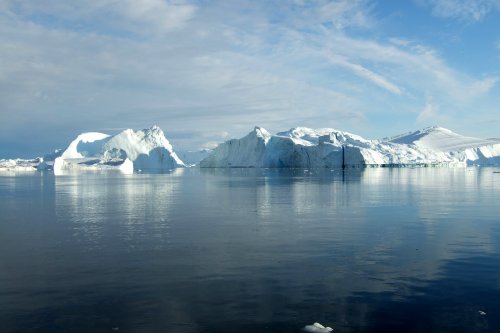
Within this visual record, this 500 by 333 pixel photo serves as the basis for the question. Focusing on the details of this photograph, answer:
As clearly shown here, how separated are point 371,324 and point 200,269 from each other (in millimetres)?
4626

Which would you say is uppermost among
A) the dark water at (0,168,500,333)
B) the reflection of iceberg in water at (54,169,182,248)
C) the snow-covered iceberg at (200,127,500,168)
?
the snow-covered iceberg at (200,127,500,168)

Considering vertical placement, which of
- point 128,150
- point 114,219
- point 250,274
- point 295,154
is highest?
point 128,150

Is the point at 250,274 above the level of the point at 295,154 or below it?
below

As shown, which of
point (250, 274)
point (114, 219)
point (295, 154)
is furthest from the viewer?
point (295, 154)

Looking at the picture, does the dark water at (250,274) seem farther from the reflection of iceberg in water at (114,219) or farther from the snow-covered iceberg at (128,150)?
the snow-covered iceberg at (128,150)

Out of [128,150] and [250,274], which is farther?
[128,150]

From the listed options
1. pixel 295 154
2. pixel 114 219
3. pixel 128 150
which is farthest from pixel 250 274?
pixel 128 150

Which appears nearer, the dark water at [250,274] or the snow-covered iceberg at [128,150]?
the dark water at [250,274]

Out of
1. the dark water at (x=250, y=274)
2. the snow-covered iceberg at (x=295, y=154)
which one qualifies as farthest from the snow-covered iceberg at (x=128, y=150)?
the dark water at (x=250, y=274)

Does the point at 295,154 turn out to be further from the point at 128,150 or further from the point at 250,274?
the point at 250,274

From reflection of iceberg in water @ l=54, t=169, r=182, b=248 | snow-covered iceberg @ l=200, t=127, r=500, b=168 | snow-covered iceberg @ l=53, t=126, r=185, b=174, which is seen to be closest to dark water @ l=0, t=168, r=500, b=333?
reflection of iceberg in water @ l=54, t=169, r=182, b=248

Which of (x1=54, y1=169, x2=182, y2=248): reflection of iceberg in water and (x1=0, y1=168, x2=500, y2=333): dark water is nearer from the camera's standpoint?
(x1=0, y1=168, x2=500, y2=333): dark water

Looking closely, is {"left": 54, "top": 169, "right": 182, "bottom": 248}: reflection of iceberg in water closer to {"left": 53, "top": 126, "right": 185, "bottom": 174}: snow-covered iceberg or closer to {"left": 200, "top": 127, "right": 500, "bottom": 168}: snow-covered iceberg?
{"left": 200, "top": 127, "right": 500, "bottom": 168}: snow-covered iceberg

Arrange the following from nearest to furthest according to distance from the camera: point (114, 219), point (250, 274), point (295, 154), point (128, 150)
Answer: point (250, 274) → point (114, 219) → point (295, 154) → point (128, 150)
